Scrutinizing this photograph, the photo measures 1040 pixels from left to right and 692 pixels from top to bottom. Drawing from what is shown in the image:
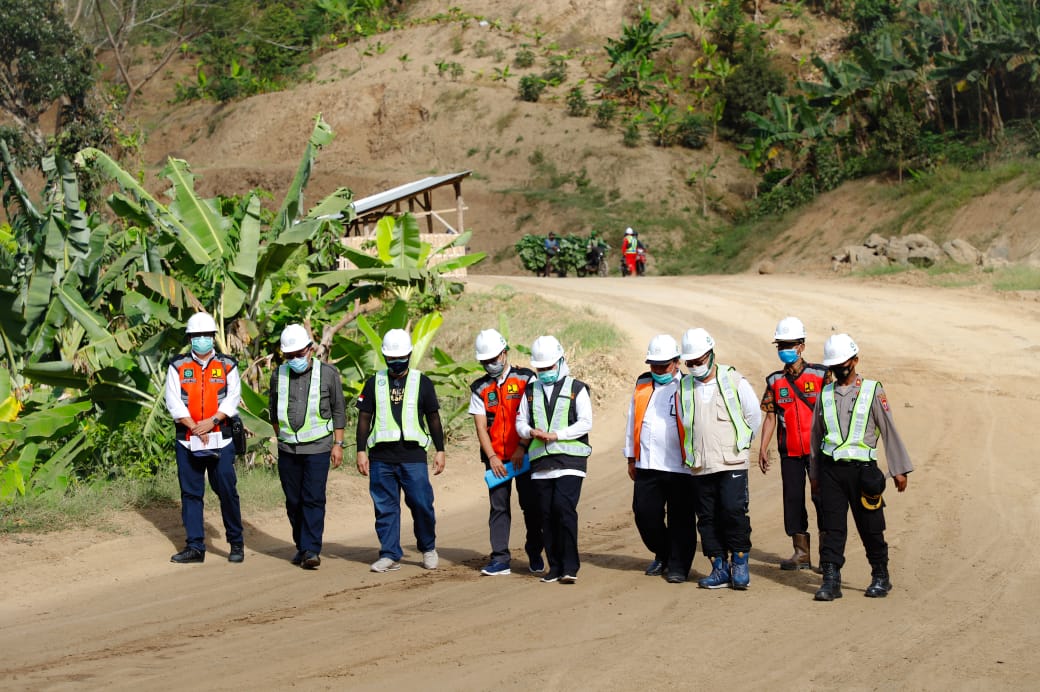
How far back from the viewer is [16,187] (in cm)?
1260

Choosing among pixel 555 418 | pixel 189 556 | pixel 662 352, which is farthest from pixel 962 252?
pixel 189 556

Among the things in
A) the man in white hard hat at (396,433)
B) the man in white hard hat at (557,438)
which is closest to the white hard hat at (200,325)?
the man in white hard hat at (396,433)

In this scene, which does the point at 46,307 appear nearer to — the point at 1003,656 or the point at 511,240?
the point at 1003,656

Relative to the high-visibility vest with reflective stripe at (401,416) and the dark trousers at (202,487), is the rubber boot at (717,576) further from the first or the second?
the dark trousers at (202,487)

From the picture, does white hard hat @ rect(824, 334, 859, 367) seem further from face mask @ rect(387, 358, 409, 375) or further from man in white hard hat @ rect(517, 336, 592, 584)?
face mask @ rect(387, 358, 409, 375)

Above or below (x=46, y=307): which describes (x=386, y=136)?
above

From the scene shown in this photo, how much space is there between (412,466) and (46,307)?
5.46 meters

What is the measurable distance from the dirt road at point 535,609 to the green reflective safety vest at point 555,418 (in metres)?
1.00

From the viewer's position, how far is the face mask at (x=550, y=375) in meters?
8.86

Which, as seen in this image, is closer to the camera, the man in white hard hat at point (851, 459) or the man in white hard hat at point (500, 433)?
the man in white hard hat at point (851, 459)

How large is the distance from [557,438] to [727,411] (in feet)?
4.04

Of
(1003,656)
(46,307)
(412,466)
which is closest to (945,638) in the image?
(1003,656)

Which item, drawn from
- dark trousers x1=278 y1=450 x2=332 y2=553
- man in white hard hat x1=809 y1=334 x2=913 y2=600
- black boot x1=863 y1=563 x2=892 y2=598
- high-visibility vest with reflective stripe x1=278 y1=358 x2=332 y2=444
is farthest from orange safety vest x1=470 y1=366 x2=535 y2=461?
black boot x1=863 y1=563 x2=892 y2=598

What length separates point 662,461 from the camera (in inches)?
348
